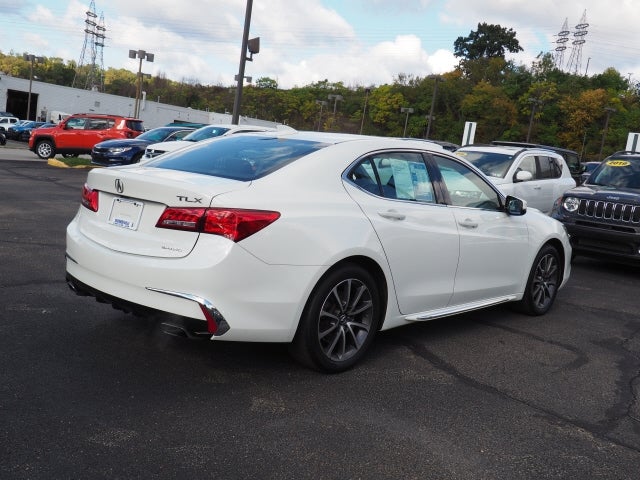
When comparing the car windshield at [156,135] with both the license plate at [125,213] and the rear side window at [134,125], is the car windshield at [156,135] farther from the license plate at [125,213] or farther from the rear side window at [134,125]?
the license plate at [125,213]

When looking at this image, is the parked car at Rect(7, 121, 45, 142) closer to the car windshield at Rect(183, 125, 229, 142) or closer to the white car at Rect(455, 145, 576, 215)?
the car windshield at Rect(183, 125, 229, 142)

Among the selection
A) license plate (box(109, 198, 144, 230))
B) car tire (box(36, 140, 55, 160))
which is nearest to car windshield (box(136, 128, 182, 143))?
car tire (box(36, 140, 55, 160))

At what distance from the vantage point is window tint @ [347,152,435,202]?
13.7 feet

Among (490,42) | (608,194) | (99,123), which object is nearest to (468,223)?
(608,194)

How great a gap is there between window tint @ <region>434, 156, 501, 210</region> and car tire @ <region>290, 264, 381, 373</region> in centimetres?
124

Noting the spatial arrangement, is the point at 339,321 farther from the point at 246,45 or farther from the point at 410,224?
the point at 246,45

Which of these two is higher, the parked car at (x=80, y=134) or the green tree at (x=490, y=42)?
the green tree at (x=490, y=42)

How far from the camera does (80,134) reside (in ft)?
71.6

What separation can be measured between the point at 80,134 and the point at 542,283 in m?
19.7

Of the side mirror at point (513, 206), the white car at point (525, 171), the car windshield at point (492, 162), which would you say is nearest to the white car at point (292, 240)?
the side mirror at point (513, 206)

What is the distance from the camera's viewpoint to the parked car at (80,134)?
70.6 feet

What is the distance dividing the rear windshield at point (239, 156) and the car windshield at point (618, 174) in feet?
22.7

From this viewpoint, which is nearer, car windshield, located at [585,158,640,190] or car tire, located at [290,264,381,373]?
car tire, located at [290,264,381,373]

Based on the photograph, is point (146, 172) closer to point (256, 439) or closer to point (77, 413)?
point (77, 413)
